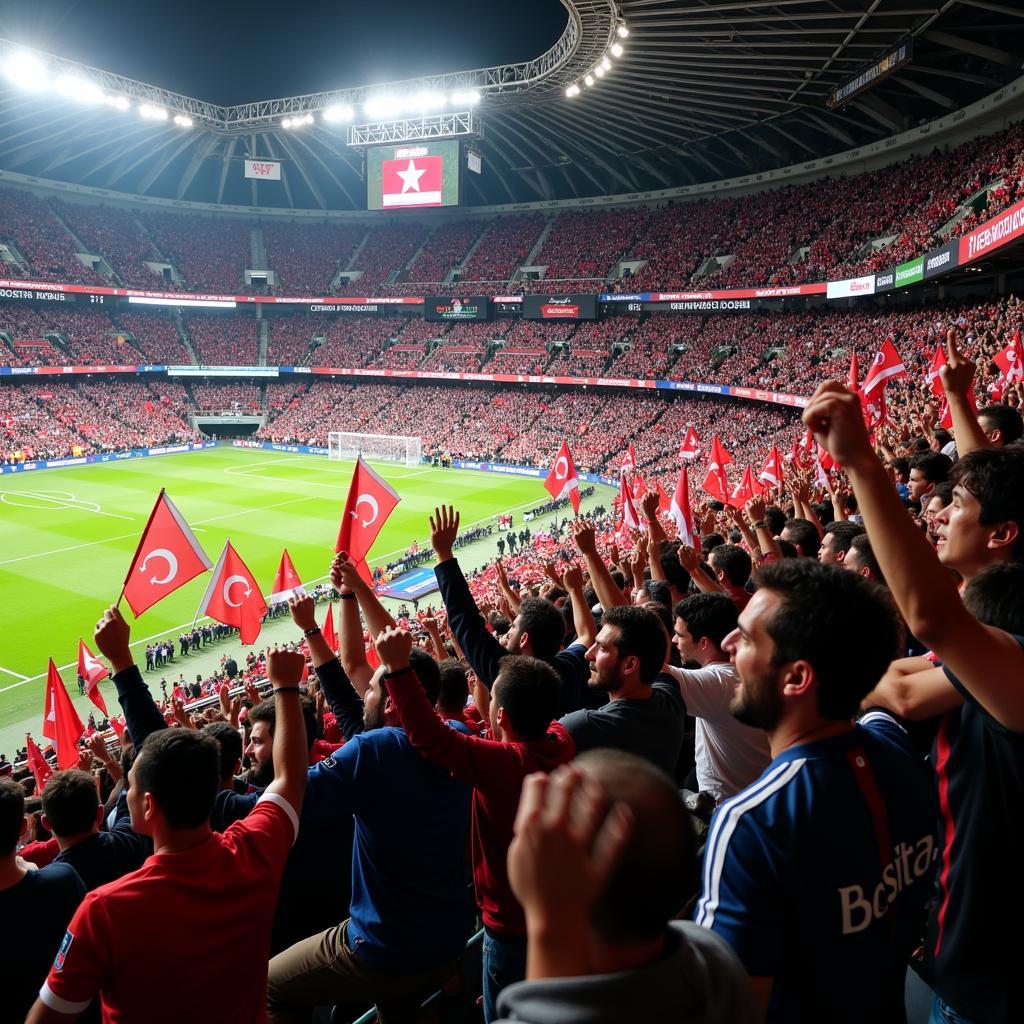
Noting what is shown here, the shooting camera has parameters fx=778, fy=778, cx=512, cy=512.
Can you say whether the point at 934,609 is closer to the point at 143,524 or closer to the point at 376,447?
the point at 143,524

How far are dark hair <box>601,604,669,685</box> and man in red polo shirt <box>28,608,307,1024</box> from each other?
5.78 feet

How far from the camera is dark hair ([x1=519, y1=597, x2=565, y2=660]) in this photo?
518cm

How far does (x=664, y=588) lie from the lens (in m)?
7.05

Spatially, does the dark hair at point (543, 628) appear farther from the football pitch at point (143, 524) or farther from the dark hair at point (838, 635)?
the football pitch at point (143, 524)

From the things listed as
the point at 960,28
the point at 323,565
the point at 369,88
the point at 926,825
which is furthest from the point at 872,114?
the point at 926,825

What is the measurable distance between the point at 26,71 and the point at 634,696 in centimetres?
5419

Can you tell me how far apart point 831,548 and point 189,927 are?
5706mm

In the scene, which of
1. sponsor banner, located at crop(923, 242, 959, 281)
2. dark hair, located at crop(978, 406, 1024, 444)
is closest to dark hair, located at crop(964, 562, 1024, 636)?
dark hair, located at crop(978, 406, 1024, 444)

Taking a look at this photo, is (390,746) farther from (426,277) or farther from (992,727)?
(426,277)

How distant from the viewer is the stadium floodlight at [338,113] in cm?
5172

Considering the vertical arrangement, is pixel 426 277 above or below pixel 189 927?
above

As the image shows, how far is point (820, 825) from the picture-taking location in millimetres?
2205

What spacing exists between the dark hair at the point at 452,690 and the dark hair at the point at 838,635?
2.51m

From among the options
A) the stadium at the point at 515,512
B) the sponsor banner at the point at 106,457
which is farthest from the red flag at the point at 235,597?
the sponsor banner at the point at 106,457
